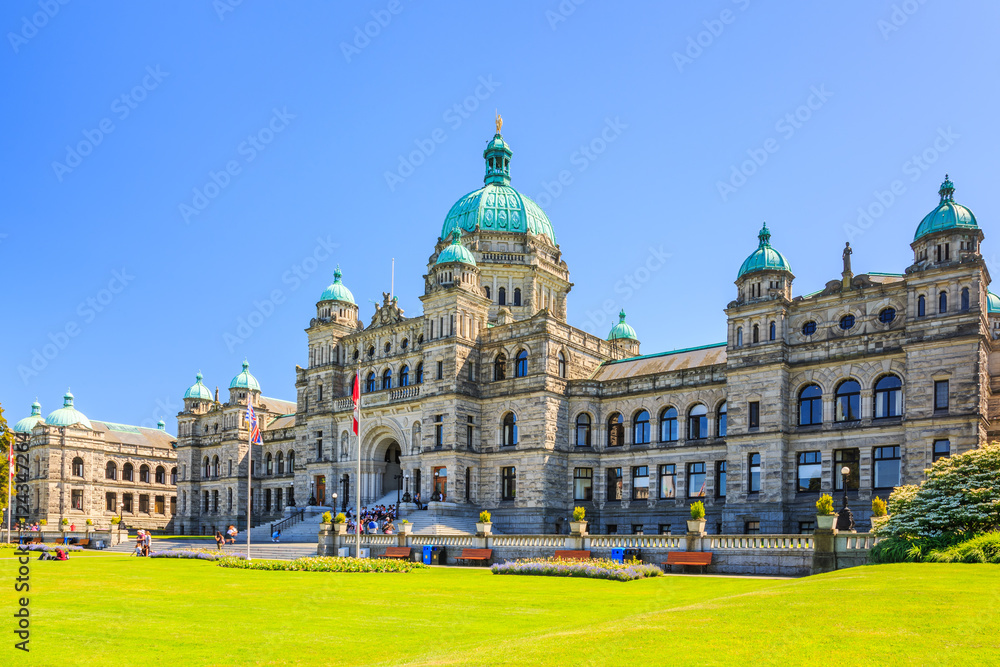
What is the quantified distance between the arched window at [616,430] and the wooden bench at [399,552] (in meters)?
18.0

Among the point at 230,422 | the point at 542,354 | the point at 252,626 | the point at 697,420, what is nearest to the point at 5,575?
the point at 252,626

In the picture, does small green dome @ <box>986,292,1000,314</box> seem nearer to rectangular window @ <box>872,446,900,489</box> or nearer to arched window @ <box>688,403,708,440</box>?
rectangular window @ <box>872,446,900,489</box>

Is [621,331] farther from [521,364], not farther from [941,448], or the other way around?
[941,448]

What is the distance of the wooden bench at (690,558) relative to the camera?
1310 inches

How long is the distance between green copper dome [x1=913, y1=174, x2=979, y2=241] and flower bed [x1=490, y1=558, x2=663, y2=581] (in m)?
21.9

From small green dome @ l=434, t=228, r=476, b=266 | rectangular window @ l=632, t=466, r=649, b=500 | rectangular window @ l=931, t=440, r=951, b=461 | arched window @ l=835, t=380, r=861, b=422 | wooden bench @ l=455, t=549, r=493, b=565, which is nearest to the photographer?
wooden bench @ l=455, t=549, r=493, b=565

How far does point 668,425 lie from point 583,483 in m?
6.70

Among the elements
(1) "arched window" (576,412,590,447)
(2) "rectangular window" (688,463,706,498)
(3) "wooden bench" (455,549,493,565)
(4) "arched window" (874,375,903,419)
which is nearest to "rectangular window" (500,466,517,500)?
(1) "arched window" (576,412,590,447)

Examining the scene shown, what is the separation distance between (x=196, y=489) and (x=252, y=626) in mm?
75983

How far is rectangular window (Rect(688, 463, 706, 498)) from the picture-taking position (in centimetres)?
5053

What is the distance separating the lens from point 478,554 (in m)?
39.4

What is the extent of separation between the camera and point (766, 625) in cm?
1414

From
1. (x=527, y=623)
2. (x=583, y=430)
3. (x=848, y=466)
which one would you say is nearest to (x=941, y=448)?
(x=848, y=466)

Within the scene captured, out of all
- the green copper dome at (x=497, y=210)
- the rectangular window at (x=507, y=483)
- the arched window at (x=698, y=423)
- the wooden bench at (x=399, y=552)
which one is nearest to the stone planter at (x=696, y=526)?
the wooden bench at (x=399, y=552)
